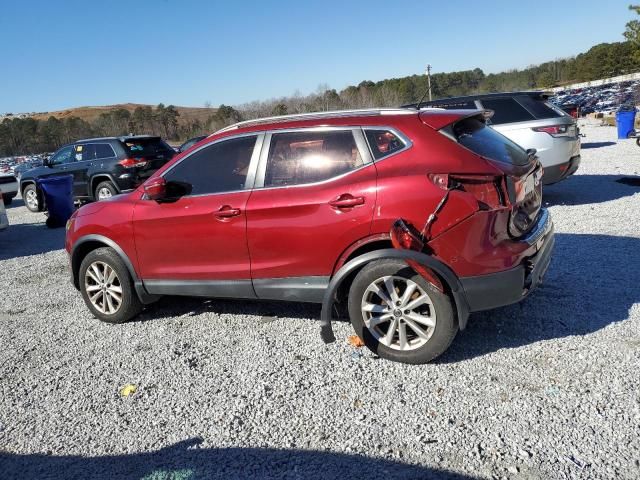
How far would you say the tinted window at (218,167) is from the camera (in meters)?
4.20

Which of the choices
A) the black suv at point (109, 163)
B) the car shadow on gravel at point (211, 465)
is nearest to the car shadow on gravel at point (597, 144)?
the black suv at point (109, 163)

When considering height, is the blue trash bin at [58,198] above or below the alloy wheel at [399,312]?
above

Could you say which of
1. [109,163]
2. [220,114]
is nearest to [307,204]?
[109,163]

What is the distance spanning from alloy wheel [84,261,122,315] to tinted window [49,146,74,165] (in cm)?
944

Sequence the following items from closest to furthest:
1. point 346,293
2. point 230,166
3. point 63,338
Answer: point 346,293 → point 230,166 → point 63,338

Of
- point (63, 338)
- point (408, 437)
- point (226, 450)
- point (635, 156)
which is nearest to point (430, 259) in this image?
point (408, 437)

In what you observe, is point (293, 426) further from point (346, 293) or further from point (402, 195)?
point (402, 195)

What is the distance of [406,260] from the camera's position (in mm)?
3416

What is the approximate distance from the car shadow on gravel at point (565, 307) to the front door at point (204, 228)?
1.85 meters

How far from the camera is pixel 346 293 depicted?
3.99 meters

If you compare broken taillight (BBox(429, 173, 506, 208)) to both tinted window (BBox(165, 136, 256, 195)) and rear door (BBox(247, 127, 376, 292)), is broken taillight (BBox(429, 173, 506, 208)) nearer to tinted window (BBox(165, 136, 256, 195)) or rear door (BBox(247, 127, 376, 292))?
rear door (BBox(247, 127, 376, 292))

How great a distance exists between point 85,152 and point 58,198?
214 centimetres

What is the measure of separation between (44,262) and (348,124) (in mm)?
6285

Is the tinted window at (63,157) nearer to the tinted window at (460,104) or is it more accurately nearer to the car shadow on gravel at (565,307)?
the tinted window at (460,104)
